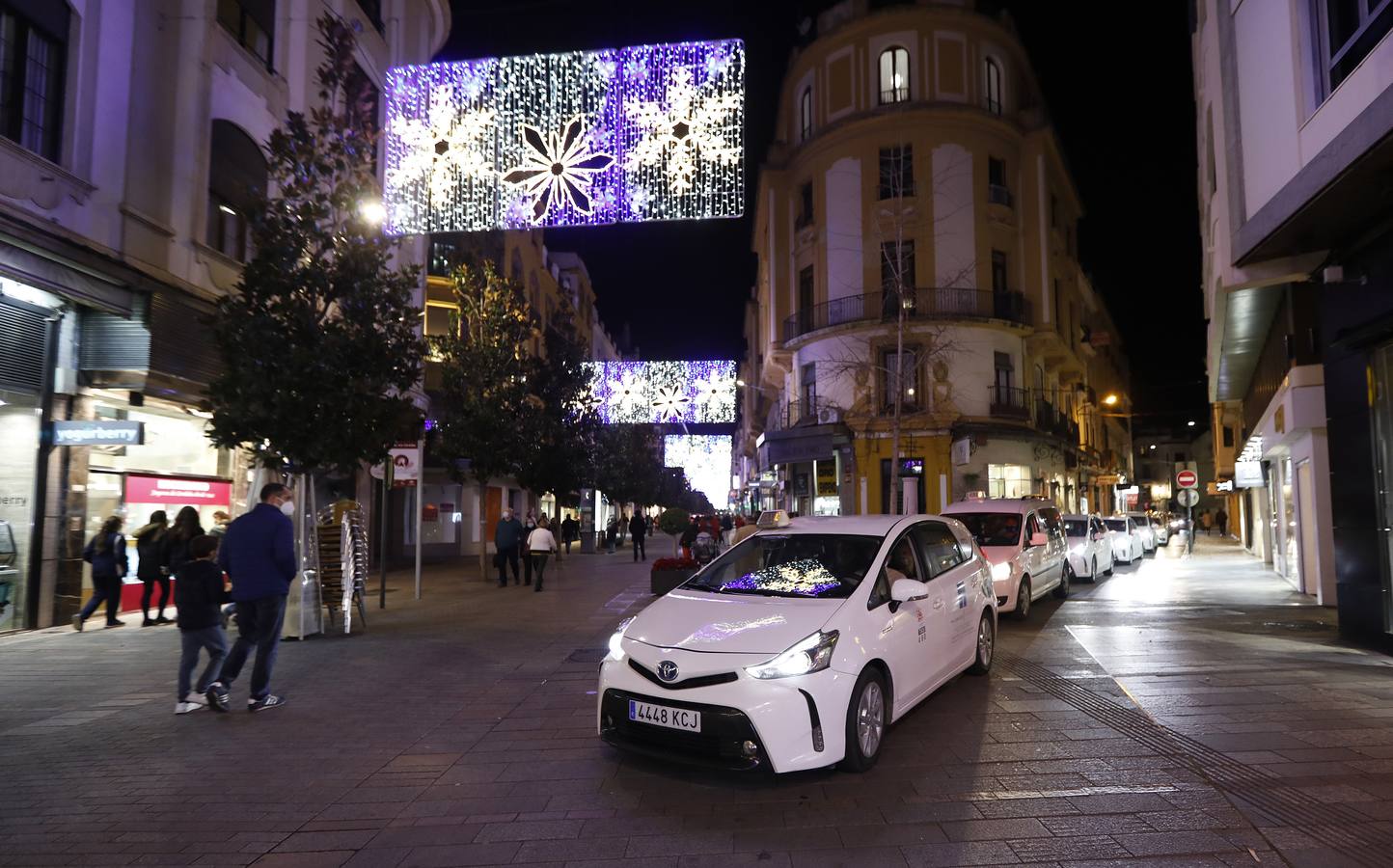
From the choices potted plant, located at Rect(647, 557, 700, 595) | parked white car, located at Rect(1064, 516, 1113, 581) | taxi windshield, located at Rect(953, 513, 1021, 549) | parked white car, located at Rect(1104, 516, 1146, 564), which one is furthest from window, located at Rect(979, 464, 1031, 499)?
potted plant, located at Rect(647, 557, 700, 595)

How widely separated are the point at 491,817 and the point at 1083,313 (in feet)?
168

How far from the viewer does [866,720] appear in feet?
18.7

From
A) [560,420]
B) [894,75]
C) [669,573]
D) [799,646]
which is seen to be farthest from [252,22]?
[894,75]

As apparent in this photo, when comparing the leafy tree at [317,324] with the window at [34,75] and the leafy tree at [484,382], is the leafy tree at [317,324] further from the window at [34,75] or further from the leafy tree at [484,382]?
the leafy tree at [484,382]

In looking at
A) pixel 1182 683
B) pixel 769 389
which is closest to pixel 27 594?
pixel 1182 683

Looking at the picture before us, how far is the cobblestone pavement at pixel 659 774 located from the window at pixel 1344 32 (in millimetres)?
5797

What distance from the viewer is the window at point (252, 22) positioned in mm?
15555

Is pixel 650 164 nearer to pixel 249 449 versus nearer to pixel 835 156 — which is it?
pixel 249 449

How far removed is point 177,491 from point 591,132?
375 inches

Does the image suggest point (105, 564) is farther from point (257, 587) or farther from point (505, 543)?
point (505, 543)

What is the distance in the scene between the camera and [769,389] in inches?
1970

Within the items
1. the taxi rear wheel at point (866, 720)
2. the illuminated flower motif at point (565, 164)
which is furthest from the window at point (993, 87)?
the taxi rear wheel at point (866, 720)

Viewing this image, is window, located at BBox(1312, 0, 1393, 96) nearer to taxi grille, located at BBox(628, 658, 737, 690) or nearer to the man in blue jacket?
taxi grille, located at BBox(628, 658, 737, 690)

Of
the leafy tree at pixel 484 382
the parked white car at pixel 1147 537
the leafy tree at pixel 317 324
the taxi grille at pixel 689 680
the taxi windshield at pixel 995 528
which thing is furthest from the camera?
the parked white car at pixel 1147 537
